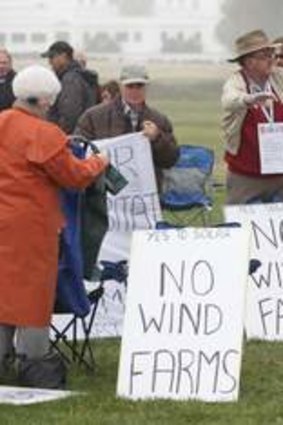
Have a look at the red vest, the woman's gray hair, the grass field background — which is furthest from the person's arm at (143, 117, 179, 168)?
the woman's gray hair

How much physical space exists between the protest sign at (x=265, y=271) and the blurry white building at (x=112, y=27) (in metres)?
78.1

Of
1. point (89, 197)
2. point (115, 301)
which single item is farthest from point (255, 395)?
point (115, 301)

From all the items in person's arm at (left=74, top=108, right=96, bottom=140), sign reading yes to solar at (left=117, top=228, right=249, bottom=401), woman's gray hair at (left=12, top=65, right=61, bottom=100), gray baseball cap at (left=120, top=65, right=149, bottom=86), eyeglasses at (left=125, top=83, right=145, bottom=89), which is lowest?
sign reading yes to solar at (left=117, top=228, right=249, bottom=401)

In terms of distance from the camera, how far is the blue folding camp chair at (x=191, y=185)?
13086mm

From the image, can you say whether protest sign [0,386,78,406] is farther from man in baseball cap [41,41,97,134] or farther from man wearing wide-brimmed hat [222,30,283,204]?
man in baseball cap [41,41,97,134]

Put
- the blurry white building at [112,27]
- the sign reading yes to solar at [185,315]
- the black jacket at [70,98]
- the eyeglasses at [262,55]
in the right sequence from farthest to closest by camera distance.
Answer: the blurry white building at [112,27] < the black jacket at [70,98] < the eyeglasses at [262,55] < the sign reading yes to solar at [185,315]

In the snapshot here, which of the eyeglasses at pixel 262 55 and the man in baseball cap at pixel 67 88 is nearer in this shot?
the eyeglasses at pixel 262 55

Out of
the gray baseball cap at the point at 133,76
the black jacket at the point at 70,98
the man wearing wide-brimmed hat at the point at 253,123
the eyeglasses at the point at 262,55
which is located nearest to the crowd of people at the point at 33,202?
the gray baseball cap at the point at 133,76

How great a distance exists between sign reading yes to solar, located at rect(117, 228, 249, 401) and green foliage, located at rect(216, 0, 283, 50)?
2818 inches

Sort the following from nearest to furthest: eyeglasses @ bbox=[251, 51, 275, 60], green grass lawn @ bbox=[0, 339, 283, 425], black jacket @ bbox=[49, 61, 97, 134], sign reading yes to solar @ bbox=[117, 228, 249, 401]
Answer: green grass lawn @ bbox=[0, 339, 283, 425] < sign reading yes to solar @ bbox=[117, 228, 249, 401] < eyeglasses @ bbox=[251, 51, 275, 60] < black jacket @ bbox=[49, 61, 97, 134]

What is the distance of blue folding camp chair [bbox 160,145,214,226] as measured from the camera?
13.1 metres

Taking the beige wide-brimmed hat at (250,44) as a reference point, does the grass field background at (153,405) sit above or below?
below

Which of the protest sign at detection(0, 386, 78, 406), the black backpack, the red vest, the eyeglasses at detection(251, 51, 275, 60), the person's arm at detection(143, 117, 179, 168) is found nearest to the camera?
the protest sign at detection(0, 386, 78, 406)

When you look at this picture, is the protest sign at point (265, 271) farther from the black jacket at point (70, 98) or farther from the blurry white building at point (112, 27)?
the blurry white building at point (112, 27)
